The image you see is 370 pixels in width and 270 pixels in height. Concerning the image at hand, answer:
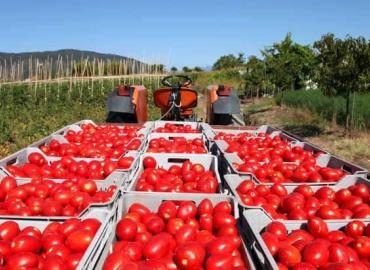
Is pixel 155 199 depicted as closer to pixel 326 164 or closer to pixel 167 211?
pixel 167 211

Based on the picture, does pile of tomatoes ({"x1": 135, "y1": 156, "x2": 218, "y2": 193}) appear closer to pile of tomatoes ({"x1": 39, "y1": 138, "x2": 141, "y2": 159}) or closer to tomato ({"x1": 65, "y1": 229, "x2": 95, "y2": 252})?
pile of tomatoes ({"x1": 39, "y1": 138, "x2": 141, "y2": 159})

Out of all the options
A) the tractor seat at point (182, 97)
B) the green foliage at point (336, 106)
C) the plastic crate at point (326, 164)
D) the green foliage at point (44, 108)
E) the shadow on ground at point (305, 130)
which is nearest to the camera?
the plastic crate at point (326, 164)

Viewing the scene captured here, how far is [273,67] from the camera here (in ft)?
78.7

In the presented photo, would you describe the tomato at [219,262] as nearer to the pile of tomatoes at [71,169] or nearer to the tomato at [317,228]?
the tomato at [317,228]

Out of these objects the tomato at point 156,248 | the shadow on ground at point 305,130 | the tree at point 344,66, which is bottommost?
the shadow on ground at point 305,130

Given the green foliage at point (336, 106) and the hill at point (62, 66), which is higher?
the hill at point (62, 66)

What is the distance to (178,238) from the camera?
2.70 meters

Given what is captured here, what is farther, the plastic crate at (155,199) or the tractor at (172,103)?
the tractor at (172,103)

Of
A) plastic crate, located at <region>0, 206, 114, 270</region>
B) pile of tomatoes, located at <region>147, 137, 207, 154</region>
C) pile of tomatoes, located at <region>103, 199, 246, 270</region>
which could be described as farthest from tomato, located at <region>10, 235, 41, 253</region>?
pile of tomatoes, located at <region>147, 137, 207, 154</region>

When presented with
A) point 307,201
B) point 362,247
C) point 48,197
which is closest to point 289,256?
point 362,247

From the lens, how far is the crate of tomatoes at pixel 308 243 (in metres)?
2.22

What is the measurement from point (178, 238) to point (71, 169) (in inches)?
77.2

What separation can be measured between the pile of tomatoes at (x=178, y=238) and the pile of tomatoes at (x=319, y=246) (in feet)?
0.80

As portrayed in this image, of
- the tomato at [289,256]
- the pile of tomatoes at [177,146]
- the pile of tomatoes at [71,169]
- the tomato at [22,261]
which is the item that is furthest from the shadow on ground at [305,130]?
the tomato at [22,261]
